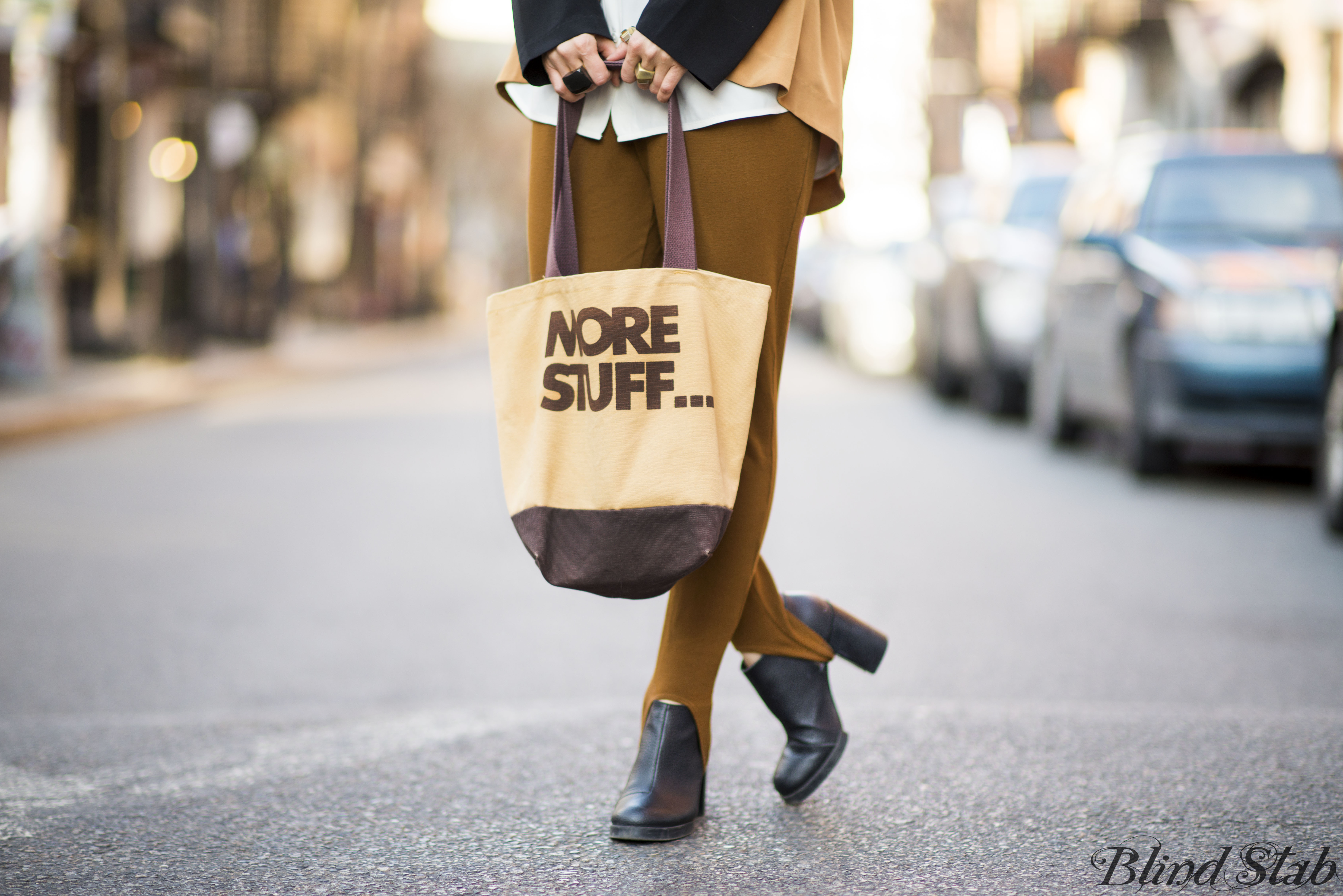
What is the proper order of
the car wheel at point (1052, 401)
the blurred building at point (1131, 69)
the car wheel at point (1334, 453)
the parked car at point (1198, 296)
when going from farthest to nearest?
the blurred building at point (1131, 69)
the car wheel at point (1052, 401)
the parked car at point (1198, 296)
the car wheel at point (1334, 453)

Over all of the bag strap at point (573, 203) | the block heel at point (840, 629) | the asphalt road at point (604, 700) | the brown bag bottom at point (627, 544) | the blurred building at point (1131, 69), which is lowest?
the asphalt road at point (604, 700)

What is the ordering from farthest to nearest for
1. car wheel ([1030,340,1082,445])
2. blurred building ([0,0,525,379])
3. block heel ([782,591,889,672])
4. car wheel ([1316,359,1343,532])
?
blurred building ([0,0,525,379]), car wheel ([1030,340,1082,445]), car wheel ([1316,359,1343,532]), block heel ([782,591,889,672])

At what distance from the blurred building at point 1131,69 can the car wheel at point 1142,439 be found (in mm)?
8436

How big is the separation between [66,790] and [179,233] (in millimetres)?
15693

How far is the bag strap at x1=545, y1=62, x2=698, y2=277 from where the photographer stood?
8.46 ft

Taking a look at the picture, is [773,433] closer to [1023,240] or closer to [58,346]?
[1023,240]

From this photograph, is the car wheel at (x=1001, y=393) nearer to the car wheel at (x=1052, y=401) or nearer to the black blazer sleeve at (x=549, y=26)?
the car wheel at (x=1052, y=401)

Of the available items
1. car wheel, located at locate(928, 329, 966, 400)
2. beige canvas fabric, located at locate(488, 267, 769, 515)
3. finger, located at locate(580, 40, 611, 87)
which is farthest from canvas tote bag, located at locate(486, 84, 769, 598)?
car wheel, located at locate(928, 329, 966, 400)

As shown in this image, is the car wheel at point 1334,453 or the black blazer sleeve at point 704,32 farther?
the car wheel at point 1334,453

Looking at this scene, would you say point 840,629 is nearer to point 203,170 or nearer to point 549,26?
point 549,26

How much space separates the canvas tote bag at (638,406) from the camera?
2.53 m

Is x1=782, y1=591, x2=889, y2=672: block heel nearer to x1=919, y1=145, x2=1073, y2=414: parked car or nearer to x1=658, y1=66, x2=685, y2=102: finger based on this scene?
x1=658, y1=66, x2=685, y2=102: finger

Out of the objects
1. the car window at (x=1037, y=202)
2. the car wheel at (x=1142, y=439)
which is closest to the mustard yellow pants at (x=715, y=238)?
the car wheel at (x=1142, y=439)

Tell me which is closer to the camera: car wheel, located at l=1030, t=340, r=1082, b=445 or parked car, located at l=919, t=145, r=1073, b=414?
car wheel, located at l=1030, t=340, r=1082, b=445
